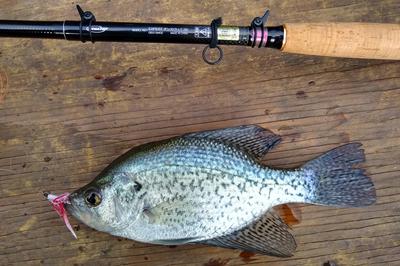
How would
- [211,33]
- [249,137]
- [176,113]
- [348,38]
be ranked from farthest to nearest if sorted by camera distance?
1. [176,113]
2. [249,137]
3. [348,38]
4. [211,33]

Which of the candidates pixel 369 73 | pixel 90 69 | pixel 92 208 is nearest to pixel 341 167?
pixel 369 73

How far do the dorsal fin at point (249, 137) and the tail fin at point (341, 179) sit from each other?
9.3 inches

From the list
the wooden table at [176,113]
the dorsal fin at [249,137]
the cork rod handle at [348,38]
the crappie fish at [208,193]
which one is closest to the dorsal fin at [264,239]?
the crappie fish at [208,193]

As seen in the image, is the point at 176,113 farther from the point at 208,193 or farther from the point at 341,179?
the point at 341,179

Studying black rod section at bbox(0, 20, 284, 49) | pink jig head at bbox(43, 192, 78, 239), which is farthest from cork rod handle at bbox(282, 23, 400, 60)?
pink jig head at bbox(43, 192, 78, 239)

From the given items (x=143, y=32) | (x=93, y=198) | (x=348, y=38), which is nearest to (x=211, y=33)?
(x=143, y=32)

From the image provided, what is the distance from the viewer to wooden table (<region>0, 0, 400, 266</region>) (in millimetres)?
2760

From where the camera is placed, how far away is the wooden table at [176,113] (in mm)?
2760

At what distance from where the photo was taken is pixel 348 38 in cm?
256

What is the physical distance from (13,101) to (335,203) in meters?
1.89

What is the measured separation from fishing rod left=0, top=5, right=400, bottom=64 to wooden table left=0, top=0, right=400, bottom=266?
1.07 ft

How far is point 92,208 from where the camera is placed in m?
2.50

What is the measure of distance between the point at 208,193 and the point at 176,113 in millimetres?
563

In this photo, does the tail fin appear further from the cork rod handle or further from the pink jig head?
the pink jig head
